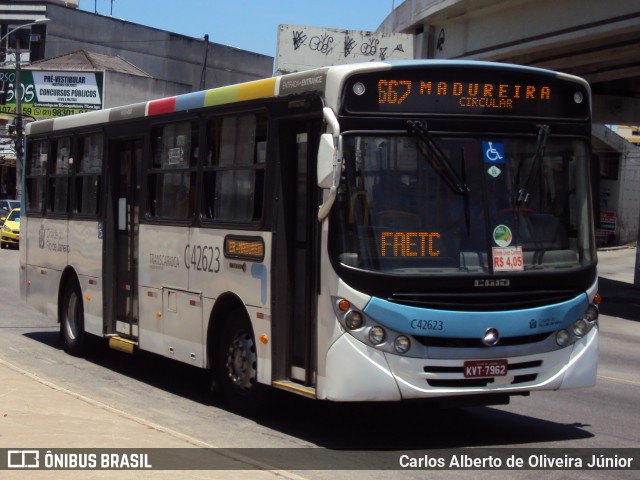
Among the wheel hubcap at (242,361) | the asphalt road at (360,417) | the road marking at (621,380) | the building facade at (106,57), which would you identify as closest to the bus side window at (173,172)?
the wheel hubcap at (242,361)

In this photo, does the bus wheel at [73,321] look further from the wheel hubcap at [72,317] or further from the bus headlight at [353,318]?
the bus headlight at [353,318]

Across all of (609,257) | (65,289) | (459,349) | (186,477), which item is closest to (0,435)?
(186,477)

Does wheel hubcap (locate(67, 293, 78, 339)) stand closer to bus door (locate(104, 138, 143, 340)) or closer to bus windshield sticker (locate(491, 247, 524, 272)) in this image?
bus door (locate(104, 138, 143, 340))

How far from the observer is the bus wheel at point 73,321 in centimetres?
1400

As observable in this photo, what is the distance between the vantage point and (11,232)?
39.8 meters

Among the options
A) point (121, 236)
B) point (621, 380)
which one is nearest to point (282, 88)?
point (121, 236)

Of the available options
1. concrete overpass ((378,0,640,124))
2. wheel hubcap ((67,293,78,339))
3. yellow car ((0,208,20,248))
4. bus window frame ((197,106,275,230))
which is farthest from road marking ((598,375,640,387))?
yellow car ((0,208,20,248))

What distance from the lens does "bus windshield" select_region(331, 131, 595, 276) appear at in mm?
8188

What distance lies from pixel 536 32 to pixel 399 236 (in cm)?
1819

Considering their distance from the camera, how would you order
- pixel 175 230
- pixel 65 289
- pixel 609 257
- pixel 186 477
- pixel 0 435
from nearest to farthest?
pixel 186 477 → pixel 0 435 → pixel 175 230 → pixel 65 289 → pixel 609 257

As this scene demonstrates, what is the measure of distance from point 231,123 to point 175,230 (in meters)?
1.62

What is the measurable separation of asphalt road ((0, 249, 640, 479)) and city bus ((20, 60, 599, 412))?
1.65ft

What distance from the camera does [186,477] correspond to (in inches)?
269

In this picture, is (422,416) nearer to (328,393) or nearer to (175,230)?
(328,393)
